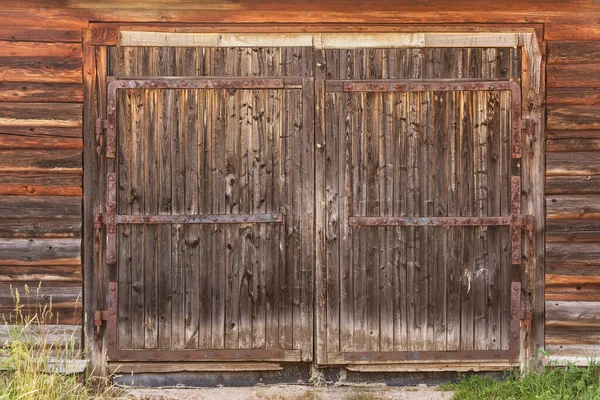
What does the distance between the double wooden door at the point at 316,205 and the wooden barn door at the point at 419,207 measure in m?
0.01

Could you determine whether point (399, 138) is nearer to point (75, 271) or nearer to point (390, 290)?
point (390, 290)

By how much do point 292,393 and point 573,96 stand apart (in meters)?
2.94

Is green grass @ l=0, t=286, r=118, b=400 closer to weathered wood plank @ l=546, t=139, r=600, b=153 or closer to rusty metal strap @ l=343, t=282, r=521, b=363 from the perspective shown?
rusty metal strap @ l=343, t=282, r=521, b=363

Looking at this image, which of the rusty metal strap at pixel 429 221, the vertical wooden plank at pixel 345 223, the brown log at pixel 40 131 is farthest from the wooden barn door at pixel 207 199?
the rusty metal strap at pixel 429 221

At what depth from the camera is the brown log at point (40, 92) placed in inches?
190

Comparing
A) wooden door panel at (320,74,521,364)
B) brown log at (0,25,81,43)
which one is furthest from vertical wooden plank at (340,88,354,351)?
brown log at (0,25,81,43)

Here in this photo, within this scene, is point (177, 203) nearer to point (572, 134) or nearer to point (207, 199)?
point (207, 199)

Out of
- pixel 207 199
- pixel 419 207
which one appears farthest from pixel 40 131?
pixel 419 207

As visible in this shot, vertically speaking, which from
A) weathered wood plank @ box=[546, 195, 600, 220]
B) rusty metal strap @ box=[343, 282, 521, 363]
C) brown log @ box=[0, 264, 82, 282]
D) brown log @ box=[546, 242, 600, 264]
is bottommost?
rusty metal strap @ box=[343, 282, 521, 363]

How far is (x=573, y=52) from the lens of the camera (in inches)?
193

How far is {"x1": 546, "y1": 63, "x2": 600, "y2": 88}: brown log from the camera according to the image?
4.89 meters

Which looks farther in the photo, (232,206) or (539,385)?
(232,206)

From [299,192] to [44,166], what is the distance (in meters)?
1.82

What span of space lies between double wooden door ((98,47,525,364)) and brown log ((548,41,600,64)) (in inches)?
11.1
